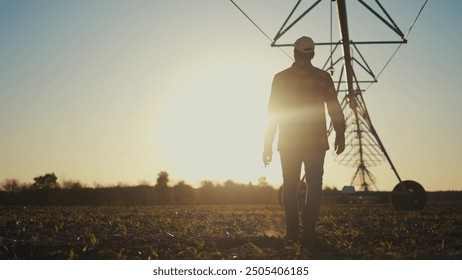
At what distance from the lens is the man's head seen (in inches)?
245

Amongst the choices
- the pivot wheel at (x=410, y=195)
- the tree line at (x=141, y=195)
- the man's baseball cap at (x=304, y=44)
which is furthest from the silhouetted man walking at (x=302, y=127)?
the tree line at (x=141, y=195)

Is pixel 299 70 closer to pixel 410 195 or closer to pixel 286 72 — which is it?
pixel 286 72

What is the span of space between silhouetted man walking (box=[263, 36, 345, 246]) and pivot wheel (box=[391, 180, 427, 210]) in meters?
9.93

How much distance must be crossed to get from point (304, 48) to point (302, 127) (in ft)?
2.65

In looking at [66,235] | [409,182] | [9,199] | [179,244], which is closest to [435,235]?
[179,244]

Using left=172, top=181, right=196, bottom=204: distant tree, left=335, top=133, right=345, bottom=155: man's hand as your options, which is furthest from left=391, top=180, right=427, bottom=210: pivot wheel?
left=172, top=181, right=196, bottom=204: distant tree

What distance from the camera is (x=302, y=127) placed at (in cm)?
611

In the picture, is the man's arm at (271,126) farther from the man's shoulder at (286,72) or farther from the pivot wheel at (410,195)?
the pivot wheel at (410,195)

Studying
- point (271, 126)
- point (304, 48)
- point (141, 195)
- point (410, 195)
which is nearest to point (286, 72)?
point (304, 48)

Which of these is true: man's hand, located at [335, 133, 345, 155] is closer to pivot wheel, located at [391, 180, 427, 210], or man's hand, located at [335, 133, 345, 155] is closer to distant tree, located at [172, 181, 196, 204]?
pivot wheel, located at [391, 180, 427, 210]
